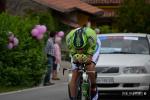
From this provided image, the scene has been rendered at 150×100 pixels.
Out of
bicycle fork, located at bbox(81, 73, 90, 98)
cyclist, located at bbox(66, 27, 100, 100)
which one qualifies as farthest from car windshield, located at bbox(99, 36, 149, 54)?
bicycle fork, located at bbox(81, 73, 90, 98)

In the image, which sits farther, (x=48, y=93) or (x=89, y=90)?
(x=48, y=93)

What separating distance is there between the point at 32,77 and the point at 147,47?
542 centimetres

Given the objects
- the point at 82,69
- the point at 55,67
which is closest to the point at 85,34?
the point at 82,69

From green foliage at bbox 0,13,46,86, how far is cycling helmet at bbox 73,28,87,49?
7.34m

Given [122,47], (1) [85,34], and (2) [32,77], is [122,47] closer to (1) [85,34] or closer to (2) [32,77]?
(1) [85,34]

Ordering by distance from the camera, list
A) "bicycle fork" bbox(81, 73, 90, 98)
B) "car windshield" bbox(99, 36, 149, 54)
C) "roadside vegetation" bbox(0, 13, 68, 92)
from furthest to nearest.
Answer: "roadside vegetation" bbox(0, 13, 68, 92) < "car windshield" bbox(99, 36, 149, 54) < "bicycle fork" bbox(81, 73, 90, 98)

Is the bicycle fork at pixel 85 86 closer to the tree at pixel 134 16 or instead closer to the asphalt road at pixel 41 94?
the asphalt road at pixel 41 94

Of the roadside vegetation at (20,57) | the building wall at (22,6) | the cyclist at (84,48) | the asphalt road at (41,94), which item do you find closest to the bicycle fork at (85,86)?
the cyclist at (84,48)

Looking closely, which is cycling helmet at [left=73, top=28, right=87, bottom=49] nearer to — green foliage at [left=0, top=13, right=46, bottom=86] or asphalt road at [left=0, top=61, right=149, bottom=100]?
asphalt road at [left=0, top=61, right=149, bottom=100]

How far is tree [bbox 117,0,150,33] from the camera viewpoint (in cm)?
4278

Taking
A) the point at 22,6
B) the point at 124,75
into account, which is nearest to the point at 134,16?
the point at 22,6

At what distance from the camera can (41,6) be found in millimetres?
38500

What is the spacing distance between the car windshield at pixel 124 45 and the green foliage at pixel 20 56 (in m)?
4.10

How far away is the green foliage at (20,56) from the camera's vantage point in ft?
61.5
